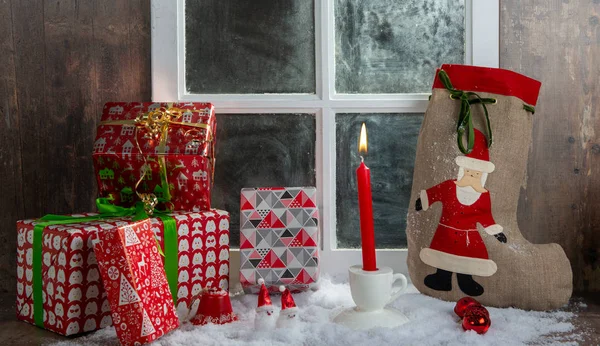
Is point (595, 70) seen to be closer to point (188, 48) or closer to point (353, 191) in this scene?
point (353, 191)

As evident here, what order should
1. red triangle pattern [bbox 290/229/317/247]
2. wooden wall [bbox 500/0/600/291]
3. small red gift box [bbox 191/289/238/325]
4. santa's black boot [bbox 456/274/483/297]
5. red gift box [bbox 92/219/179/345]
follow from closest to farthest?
red gift box [bbox 92/219/179/345]
small red gift box [bbox 191/289/238/325]
santa's black boot [bbox 456/274/483/297]
red triangle pattern [bbox 290/229/317/247]
wooden wall [bbox 500/0/600/291]

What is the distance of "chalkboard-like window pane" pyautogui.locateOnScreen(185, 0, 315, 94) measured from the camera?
1.59 m

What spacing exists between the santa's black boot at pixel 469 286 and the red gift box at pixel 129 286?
638 mm

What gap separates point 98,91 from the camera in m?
1.59

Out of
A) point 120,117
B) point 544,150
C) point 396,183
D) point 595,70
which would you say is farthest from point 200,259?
point 595,70

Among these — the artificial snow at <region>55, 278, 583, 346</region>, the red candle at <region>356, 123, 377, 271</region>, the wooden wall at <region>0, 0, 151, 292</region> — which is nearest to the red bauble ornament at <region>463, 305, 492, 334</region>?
the artificial snow at <region>55, 278, 583, 346</region>

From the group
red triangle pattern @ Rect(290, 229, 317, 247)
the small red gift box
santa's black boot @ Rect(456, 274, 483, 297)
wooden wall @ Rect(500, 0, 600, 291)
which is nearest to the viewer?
the small red gift box

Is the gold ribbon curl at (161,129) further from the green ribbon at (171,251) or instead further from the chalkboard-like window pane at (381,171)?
the chalkboard-like window pane at (381,171)

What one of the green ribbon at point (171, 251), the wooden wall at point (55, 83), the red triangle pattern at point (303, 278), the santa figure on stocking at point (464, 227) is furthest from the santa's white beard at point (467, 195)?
the wooden wall at point (55, 83)

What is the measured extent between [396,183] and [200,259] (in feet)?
1.91

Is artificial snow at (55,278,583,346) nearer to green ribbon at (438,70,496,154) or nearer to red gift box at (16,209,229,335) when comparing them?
red gift box at (16,209,229,335)

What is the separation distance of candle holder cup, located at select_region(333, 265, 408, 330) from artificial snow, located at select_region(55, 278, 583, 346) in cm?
2

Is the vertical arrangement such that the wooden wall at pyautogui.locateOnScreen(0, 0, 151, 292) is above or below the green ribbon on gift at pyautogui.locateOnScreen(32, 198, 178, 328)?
above

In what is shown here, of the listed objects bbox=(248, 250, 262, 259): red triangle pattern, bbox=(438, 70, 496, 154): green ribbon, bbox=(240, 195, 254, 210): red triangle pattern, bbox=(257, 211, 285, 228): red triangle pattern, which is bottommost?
bbox=(248, 250, 262, 259): red triangle pattern
